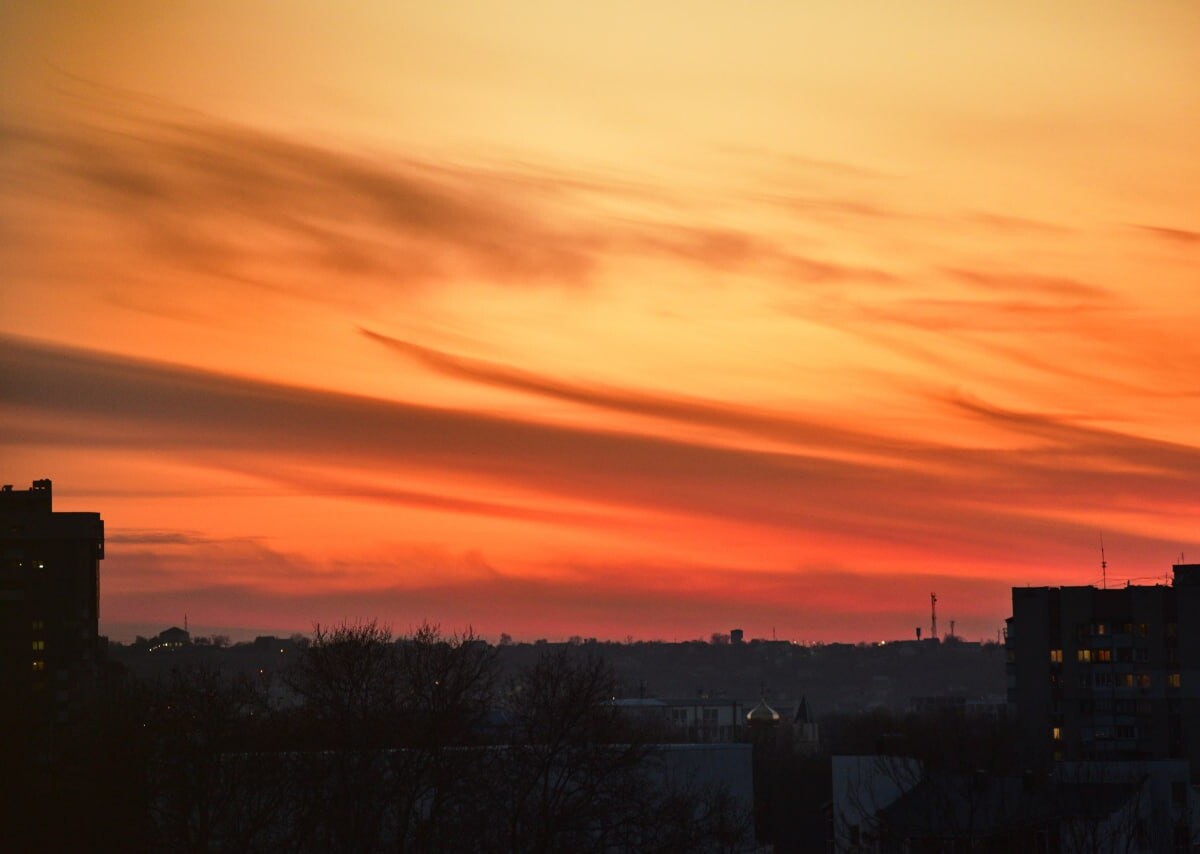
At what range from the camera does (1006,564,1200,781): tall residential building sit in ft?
504

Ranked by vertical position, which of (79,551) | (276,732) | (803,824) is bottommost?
(803,824)

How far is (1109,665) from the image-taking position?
161 m

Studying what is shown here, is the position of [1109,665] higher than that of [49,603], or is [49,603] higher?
[49,603]

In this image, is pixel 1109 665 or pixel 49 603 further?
pixel 49 603

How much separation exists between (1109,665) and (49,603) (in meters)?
108

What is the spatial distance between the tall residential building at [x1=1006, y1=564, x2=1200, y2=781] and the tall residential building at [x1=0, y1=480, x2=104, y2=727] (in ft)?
289

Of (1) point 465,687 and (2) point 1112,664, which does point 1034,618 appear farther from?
(1) point 465,687

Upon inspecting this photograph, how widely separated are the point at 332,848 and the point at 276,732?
7940mm

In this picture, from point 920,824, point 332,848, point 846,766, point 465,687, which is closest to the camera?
point 332,848

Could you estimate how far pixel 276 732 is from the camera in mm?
59938

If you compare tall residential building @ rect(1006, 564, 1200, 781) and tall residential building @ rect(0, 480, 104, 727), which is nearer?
tall residential building @ rect(1006, 564, 1200, 781)

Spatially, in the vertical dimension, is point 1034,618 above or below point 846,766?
above

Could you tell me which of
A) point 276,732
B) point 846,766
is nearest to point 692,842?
point 276,732

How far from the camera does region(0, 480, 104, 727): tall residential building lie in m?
156
